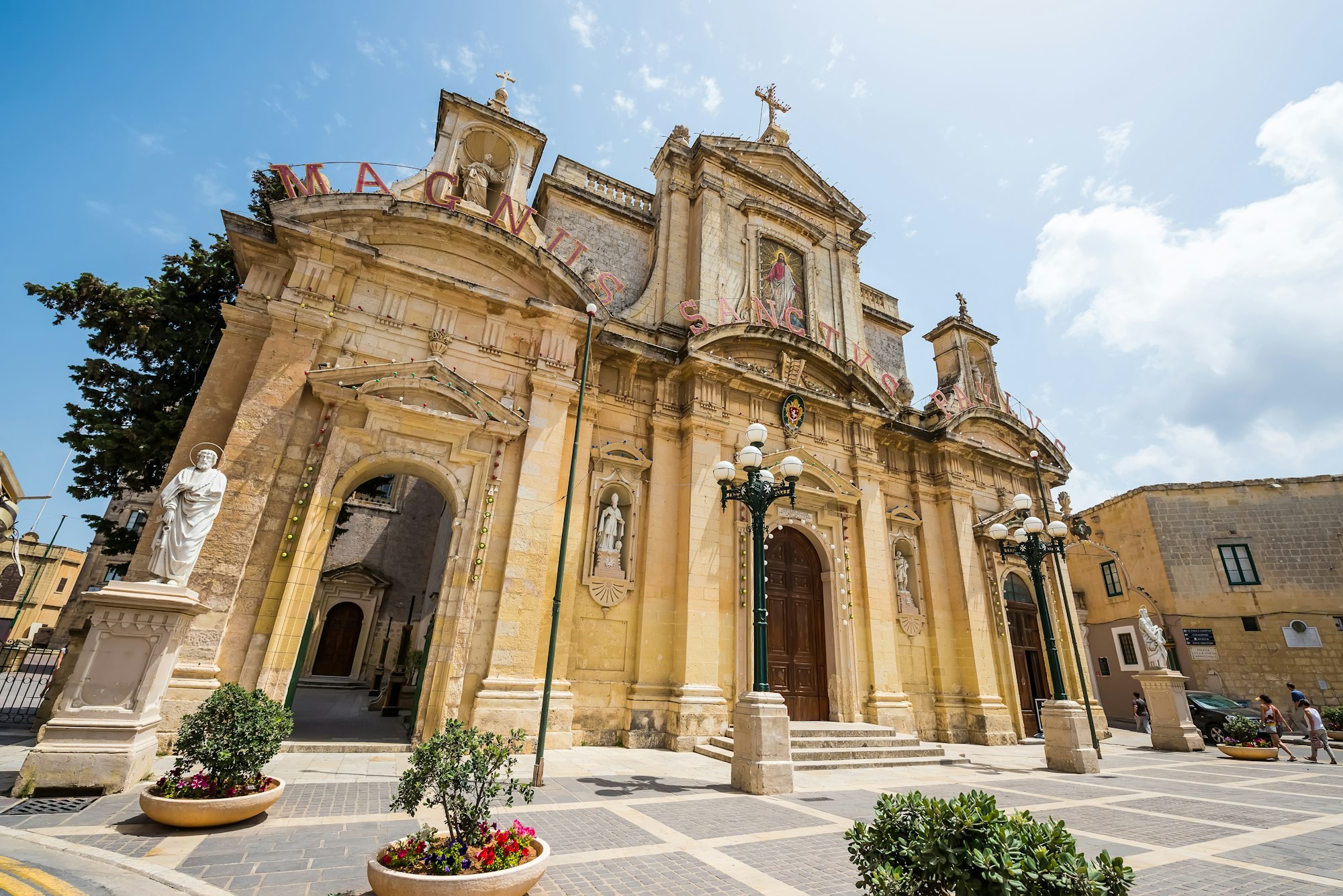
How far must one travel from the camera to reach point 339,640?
76.3 feet

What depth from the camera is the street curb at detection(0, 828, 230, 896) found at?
397cm

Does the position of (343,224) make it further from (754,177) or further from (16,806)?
(754,177)

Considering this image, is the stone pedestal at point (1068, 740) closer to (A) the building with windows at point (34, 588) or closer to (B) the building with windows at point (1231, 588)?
(B) the building with windows at point (1231, 588)

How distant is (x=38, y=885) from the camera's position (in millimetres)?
3803

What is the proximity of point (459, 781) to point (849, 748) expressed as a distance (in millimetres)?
9690

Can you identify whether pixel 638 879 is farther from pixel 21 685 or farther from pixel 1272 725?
pixel 21 685

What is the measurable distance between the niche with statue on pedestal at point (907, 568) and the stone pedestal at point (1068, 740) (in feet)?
14.9

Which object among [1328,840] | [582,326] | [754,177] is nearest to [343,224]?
[582,326]

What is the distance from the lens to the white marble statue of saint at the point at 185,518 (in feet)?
23.8

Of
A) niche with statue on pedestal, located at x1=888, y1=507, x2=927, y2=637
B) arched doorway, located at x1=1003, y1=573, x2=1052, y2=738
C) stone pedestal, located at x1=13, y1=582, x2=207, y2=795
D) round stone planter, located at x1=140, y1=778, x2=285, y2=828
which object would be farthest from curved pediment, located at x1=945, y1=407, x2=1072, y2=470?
stone pedestal, located at x1=13, y1=582, x2=207, y2=795

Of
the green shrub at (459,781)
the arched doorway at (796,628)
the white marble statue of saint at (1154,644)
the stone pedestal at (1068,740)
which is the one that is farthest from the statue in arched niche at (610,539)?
the white marble statue of saint at (1154,644)

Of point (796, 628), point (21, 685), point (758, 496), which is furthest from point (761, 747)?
point (21, 685)

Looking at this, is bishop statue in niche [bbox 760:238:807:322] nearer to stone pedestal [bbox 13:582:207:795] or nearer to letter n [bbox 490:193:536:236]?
letter n [bbox 490:193:536:236]

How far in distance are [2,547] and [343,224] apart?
730 cm
